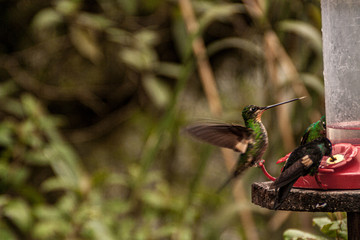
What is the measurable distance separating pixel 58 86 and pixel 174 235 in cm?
132

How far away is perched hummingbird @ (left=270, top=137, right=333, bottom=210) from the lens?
3.24ft

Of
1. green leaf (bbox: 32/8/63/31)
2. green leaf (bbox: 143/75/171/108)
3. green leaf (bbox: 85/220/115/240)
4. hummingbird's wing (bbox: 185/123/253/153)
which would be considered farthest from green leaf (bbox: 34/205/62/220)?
hummingbird's wing (bbox: 185/123/253/153)

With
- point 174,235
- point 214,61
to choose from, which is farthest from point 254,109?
point 214,61

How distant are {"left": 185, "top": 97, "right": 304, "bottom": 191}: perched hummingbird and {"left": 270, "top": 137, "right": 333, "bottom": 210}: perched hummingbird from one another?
116 millimetres

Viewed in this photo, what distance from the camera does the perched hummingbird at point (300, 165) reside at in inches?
38.9

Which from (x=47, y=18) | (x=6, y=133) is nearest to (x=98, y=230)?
(x=6, y=133)

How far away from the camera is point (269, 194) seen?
1046mm

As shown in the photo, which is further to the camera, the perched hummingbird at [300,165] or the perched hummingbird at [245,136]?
the perched hummingbird at [245,136]

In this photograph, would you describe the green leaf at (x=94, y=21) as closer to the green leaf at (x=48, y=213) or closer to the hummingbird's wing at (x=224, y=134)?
the green leaf at (x=48, y=213)

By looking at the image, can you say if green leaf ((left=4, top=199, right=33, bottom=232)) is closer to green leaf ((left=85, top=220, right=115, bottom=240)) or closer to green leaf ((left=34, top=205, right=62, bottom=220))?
green leaf ((left=34, top=205, right=62, bottom=220))

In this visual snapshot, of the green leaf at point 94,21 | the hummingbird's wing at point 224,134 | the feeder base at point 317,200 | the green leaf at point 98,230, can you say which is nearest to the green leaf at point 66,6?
the green leaf at point 94,21

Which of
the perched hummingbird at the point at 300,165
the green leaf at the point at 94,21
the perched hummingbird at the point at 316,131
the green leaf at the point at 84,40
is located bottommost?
the perched hummingbird at the point at 300,165

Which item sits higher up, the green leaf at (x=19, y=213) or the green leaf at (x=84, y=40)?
the green leaf at (x=84, y=40)

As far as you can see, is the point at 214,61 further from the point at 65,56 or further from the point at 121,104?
the point at 65,56
